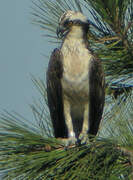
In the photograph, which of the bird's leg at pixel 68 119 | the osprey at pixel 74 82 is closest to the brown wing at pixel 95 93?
the osprey at pixel 74 82

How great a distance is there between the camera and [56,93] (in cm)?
464

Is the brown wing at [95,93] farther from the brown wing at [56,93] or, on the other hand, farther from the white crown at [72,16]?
the white crown at [72,16]

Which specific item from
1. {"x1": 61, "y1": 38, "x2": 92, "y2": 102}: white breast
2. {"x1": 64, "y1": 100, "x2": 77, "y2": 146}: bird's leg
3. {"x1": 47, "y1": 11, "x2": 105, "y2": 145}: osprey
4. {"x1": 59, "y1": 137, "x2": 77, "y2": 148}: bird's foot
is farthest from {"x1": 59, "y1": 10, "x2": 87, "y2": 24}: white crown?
{"x1": 59, "y1": 137, "x2": 77, "y2": 148}: bird's foot

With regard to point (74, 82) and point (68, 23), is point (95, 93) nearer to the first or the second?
point (74, 82)

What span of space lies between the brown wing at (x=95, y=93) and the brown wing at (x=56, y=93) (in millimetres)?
285

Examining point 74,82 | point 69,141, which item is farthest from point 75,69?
point 69,141

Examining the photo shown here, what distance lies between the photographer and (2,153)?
3277 millimetres

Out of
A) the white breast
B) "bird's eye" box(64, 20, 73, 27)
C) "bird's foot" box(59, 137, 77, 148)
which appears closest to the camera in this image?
"bird's foot" box(59, 137, 77, 148)

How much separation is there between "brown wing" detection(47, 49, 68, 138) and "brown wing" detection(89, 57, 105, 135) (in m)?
0.28

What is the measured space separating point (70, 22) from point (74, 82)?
0.65 meters

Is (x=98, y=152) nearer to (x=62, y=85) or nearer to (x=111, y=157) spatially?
(x=111, y=157)

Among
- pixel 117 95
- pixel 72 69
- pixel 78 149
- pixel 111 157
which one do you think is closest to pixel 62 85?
pixel 72 69

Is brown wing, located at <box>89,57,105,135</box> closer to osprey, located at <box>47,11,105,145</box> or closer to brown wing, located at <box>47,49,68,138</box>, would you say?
osprey, located at <box>47,11,105,145</box>

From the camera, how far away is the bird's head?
15.2 ft
